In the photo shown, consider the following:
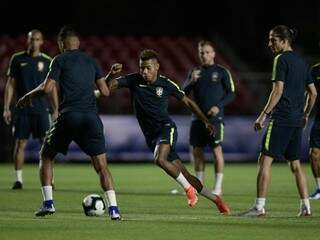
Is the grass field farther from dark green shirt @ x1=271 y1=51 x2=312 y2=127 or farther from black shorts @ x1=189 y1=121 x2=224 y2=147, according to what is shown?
dark green shirt @ x1=271 y1=51 x2=312 y2=127


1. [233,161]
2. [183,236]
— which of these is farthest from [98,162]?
[233,161]

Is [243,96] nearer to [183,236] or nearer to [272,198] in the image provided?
[272,198]

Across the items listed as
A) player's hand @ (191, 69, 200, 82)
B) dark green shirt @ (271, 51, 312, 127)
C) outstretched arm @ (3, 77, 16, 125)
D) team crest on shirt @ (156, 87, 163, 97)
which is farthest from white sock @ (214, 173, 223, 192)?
dark green shirt @ (271, 51, 312, 127)

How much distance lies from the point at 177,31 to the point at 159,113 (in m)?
21.8

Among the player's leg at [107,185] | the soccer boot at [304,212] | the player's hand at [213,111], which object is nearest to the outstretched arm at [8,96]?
the player's hand at [213,111]

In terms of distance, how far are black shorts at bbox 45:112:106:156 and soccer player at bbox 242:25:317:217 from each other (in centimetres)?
206

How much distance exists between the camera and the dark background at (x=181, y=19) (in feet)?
109

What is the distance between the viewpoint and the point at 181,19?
3500 centimetres

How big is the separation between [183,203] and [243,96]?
1562 centimetres

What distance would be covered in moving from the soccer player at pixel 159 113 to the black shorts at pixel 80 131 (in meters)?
0.84

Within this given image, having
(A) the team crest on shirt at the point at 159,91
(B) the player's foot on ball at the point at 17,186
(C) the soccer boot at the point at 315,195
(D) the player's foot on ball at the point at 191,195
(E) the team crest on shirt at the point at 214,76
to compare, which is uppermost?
(A) the team crest on shirt at the point at 159,91

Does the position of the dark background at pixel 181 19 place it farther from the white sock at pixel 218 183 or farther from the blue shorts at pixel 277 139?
the blue shorts at pixel 277 139

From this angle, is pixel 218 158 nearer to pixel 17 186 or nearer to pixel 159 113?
pixel 159 113

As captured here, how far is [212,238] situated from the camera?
10031mm
